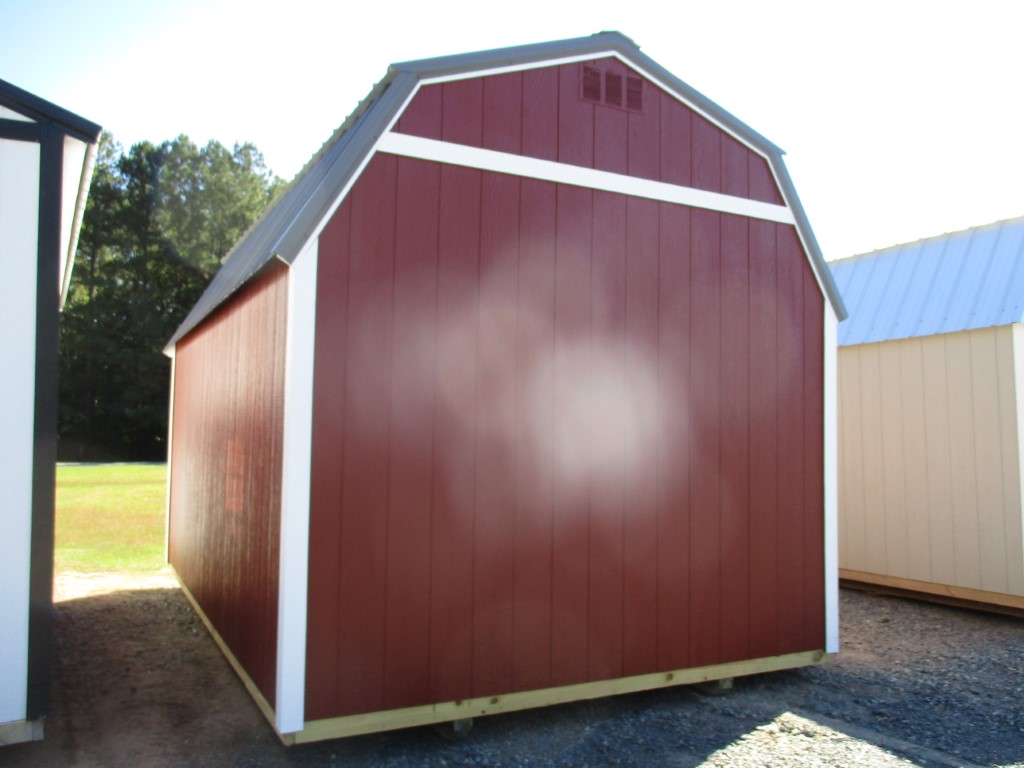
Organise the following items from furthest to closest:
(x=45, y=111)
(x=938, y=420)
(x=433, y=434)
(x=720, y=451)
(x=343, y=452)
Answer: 1. (x=938, y=420)
2. (x=720, y=451)
3. (x=433, y=434)
4. (x=343, y=452)
5. (x=45, y=111)

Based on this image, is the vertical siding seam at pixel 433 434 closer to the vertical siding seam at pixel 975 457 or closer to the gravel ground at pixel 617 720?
the gravel ground at pixel 617 720

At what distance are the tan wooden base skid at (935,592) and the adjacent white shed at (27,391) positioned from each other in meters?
8.07

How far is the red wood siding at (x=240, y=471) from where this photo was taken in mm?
4719

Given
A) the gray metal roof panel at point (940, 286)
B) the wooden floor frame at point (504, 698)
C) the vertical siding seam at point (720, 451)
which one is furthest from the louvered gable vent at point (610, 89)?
the gray metal roof panel at point (940, 286)

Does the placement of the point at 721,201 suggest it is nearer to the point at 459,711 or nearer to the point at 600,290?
the point at 600,290

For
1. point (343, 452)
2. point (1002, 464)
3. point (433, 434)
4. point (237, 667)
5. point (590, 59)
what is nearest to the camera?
point (343, 452)

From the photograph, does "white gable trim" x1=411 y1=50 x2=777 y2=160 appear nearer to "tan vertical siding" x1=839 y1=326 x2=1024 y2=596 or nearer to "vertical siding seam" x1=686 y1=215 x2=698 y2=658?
"vertical siding seam" x1=686 y1=215 x2=698 y2=658

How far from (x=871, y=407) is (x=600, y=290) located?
5311mm

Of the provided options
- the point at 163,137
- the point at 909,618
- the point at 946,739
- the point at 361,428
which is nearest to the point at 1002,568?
the point at 909,618

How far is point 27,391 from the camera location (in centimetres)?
434

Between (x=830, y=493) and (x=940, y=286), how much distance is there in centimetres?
402

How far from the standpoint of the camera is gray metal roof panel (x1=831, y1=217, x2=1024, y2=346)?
27.4 feet

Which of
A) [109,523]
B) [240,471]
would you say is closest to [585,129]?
[240,471]

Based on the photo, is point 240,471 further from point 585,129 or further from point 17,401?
point 585,129
